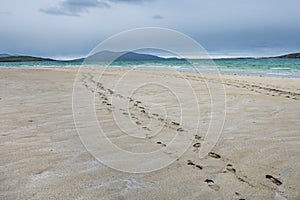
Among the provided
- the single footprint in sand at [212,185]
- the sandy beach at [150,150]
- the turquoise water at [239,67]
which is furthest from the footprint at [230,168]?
the turquoise water at [239,67]

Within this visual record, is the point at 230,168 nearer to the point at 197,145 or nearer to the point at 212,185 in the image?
the point at 212,185

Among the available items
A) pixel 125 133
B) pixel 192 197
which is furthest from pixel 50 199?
pixel 125 133

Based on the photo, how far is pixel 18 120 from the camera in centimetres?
529

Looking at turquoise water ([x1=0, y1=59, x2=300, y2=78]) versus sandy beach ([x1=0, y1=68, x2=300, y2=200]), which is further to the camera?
turquoise water ([x1=0, y1=59, x2=300, y2=78])

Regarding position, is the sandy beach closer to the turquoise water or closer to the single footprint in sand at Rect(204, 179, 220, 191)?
the single footprint in sand at Rect(204, 179, 220, 191)

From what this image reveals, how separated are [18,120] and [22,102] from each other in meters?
2.14

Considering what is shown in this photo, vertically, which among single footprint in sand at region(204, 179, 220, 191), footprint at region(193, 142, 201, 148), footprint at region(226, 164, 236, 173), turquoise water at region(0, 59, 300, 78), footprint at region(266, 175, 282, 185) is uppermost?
turquoise water at region(0, 59, 300, 78)

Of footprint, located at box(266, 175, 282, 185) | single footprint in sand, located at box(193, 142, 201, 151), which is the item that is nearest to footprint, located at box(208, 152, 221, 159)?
single footprint in sand, located at box(193, 142, 201, 151)

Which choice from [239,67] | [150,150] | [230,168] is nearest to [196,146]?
[150,150]

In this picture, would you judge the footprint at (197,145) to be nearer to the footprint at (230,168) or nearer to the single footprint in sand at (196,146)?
the single footprint in sand at (196,146)

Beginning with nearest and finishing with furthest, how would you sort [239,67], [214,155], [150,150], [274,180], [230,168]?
[274,180] → [230,168] → [214,155] → [150,150] → [239,67]

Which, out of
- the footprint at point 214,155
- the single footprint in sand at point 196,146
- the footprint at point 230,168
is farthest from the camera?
the single footprint in sand at point 196,146

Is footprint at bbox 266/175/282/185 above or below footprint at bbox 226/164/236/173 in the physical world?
above

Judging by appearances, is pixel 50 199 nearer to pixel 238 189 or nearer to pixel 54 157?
pixel 54 157
